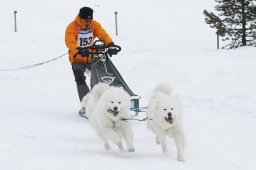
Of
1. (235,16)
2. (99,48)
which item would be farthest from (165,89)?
(235,16)

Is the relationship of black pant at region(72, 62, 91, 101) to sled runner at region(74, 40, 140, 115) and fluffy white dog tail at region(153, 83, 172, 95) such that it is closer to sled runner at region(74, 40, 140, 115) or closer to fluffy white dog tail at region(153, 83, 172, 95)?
sled runner at region(74, 40, 140, 115)

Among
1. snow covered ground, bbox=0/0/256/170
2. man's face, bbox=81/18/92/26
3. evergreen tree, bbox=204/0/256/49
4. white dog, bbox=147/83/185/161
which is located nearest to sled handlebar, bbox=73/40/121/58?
man's face, bbox=81/18/92/26

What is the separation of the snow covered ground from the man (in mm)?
746

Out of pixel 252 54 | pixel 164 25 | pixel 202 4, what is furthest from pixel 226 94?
pixel 202 4

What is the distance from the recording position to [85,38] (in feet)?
25.2

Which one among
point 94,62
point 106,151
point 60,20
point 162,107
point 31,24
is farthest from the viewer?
point 60,20

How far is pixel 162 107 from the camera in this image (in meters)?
5.35

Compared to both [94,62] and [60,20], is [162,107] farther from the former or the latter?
[60,20]

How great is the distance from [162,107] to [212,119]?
8.53 ft

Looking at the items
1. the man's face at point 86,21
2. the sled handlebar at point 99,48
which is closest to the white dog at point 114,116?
the sled handlebar at point 99,48

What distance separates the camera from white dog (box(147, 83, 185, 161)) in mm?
5320

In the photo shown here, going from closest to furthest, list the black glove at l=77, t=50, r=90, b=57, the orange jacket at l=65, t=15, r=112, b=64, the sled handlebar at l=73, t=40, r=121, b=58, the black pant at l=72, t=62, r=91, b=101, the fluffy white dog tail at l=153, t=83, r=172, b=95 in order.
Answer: the fluffy white dog tail at l=153, t=83, r=172, b=95
the black glove at l=77, t=50, r=90, b=57
the sled handlebar at l=73, t=40, r=121, b=58
the orange jacket at l=65, t=15, r=112, b=64
the black pant at l=72, t=62, r=91, b=101

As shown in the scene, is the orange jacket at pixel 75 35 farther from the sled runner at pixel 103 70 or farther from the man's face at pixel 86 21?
the sled runner at pixel 103 70

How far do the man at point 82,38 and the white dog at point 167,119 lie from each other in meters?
1.97
